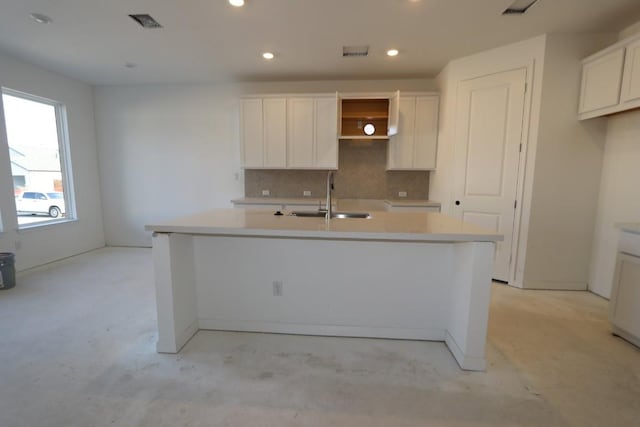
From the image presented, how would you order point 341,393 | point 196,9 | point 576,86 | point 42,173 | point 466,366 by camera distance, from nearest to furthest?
point 341,393, point 466,366, point 196,9, point 576,86, point 42,173

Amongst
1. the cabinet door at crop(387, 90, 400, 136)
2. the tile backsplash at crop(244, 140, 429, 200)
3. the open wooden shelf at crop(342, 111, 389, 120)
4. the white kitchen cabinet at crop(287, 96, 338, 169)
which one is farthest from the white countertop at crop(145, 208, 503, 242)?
the open wooden shelf at crop(342, 111, 389, 120)

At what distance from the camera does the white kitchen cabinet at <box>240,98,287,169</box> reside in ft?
13.7

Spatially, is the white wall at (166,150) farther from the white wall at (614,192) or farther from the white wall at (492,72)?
the white wall at (614,192)

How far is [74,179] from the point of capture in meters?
4.40

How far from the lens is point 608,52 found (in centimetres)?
261

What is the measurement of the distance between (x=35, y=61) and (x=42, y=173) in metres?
1.45

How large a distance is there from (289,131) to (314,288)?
2.67 m

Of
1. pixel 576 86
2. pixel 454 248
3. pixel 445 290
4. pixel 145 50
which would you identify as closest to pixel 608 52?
pixel 576 86

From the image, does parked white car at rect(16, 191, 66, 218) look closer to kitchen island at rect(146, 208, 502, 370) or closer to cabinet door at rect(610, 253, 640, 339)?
kitchen island at rect(146, 208, 502, 370)

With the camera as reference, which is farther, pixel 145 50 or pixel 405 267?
pixel 145 50

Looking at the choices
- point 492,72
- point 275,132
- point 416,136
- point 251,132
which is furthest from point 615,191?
point 251,132

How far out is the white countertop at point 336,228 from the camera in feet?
5.79

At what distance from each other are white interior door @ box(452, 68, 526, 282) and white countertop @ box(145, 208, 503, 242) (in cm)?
152

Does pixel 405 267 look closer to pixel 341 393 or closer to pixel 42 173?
pixel 341 393
